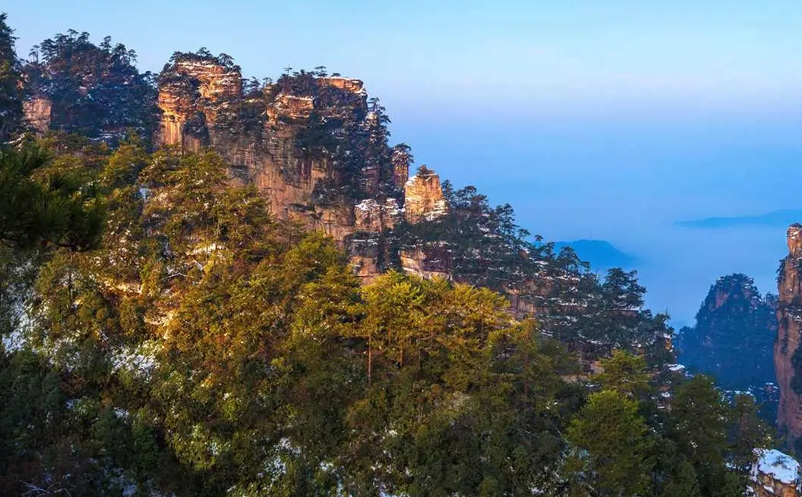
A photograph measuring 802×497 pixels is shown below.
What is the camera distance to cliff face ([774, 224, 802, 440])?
117 ft

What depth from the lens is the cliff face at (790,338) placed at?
3567 cm

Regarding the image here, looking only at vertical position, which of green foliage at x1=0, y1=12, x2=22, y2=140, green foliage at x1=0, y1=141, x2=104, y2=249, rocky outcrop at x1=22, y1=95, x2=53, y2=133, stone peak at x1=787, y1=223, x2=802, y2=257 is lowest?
green foliage at x1=0, y1=141, x2=104, y2=249

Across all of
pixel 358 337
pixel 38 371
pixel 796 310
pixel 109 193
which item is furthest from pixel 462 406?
pixel 796 310

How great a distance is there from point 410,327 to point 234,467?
523 cm

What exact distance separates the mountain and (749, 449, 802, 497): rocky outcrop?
126 ft

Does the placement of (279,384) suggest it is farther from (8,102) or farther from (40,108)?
(40,108)

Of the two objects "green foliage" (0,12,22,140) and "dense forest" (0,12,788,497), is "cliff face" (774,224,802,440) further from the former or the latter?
"green foliage" (0,12,22,140)

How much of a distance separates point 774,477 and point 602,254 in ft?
485

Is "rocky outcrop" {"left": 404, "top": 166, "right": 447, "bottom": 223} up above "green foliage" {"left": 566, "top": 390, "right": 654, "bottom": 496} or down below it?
above

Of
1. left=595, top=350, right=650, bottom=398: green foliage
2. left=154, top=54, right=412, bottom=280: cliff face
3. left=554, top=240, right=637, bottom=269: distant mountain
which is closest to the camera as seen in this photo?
left=595, top=350, right=650, bottom=398: green foliage

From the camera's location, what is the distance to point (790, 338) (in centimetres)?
3712

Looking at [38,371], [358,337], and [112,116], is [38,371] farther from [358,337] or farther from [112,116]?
[112,116]

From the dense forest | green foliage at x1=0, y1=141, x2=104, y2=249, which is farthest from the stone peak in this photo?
green foliage at x1=0, y1=141, x2=104, y2=249

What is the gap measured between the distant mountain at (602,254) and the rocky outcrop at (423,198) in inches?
4872
